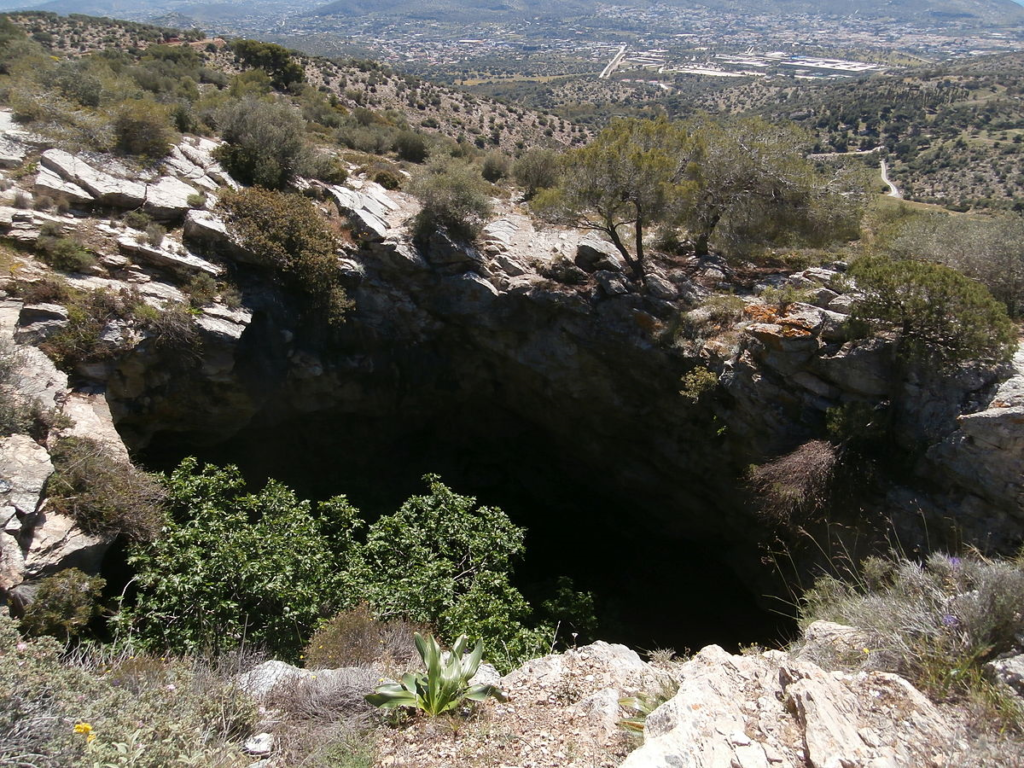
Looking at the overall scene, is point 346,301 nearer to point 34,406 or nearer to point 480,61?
point 34,406

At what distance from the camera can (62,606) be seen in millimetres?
6535

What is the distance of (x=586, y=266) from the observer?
13.9 m

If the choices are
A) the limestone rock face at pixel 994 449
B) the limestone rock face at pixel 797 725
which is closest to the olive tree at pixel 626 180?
the limestone rock face at pixel 994 449

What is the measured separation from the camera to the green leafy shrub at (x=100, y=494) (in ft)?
24.6

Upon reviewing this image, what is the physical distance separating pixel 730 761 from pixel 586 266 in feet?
37.9

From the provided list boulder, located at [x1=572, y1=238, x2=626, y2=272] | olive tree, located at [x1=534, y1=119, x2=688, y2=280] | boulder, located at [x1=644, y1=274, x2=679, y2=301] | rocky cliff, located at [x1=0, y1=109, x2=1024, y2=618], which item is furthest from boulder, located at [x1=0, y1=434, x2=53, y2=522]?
boulder, located at [x1=644, y1=274, x2=679, y2=301]

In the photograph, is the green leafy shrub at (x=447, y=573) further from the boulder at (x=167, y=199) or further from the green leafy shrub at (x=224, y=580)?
the boulder at (x=167, y=199)

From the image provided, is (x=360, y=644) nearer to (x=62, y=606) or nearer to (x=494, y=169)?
(x=62, y=606)

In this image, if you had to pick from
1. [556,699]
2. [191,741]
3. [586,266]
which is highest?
[586,266]

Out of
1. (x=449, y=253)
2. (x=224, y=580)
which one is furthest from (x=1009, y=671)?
(x=449, y=253)

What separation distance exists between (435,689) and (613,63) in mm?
137447

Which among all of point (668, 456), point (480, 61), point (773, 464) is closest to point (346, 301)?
point (668, 456)

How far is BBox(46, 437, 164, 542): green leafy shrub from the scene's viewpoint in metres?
7.49

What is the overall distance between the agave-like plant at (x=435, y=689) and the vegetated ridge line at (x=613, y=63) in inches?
4128
